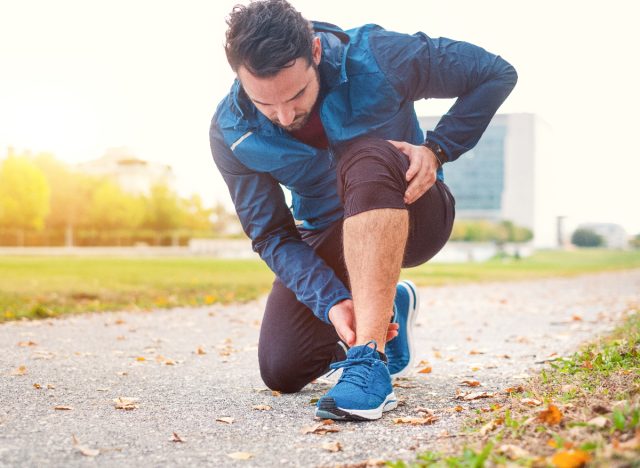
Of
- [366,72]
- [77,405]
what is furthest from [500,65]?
[77,405]

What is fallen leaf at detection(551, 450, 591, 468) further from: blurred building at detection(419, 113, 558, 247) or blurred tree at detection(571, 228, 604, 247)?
blurred building at detection(419, 113, 558, 247)

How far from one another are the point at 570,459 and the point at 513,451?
19 centimetres

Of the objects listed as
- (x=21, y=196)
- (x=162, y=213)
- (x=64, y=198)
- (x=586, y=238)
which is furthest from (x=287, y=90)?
(x=586, y=238)

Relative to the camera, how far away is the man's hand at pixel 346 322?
7.86 feet

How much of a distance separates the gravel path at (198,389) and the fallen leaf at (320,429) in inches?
1.0

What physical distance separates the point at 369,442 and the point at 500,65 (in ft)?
5.14

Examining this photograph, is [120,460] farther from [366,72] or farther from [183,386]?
[366,72]

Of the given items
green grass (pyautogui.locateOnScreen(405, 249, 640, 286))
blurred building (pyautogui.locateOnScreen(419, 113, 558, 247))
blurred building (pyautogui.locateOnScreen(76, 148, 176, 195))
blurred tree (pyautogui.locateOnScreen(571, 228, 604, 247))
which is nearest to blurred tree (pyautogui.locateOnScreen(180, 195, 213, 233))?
blurred building (pyautogui.locateOnScreen(76, 148, 176, 195))

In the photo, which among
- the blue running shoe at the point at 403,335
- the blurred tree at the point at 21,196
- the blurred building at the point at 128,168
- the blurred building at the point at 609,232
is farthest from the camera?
the blurred building at the point at 128,168

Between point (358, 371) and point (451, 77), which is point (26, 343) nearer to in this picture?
point (358, 371)

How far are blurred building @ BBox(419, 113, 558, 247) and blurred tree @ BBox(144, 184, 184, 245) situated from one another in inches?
2288

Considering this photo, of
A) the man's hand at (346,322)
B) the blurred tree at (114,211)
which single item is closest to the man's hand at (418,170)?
the man's hand at (346,322)

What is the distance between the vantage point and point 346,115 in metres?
2.67

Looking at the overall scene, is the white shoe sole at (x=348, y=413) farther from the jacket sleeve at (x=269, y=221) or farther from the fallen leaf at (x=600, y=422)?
the fallen leaf at (x=600, y=422)
